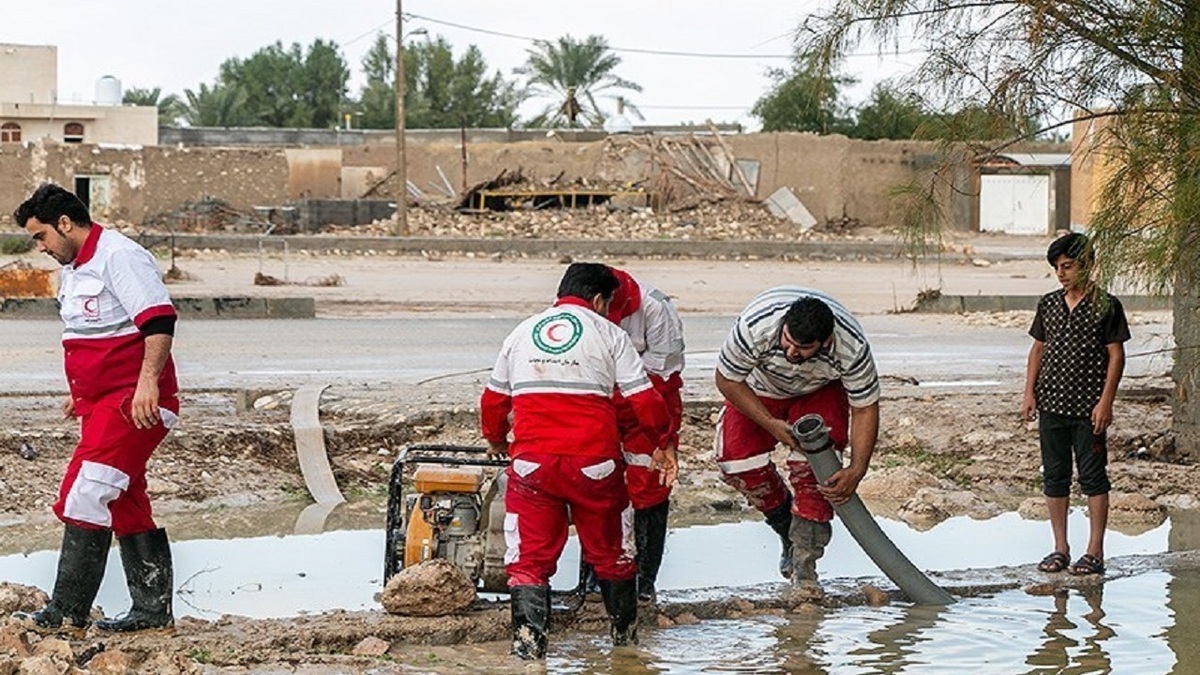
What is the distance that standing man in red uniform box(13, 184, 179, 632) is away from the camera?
6.29 m

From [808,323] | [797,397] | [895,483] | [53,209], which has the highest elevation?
[53,209]

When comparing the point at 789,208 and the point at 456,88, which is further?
the point at 456,88

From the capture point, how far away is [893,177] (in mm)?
48344

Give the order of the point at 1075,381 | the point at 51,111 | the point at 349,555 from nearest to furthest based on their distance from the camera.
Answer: the point at 1075,381 → the point at 349,555 → the point at 51,111

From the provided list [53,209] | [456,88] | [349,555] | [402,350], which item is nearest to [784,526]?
[349,555]

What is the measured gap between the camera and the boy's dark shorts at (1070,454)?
7.94 m

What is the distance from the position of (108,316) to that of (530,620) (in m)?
1.87

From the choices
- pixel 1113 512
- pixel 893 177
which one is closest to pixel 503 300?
pixel 1113 512

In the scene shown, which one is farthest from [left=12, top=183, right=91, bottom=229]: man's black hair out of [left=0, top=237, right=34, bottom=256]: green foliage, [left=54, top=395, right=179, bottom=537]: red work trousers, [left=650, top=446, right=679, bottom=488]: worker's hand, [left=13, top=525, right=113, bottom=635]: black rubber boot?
[left=0, top=237, right=34, bottom=256]: green foliage

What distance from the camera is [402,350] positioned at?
56.5 ft

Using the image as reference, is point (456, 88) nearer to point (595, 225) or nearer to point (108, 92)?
point (108, 92)

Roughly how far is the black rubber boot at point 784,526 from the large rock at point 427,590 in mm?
1783

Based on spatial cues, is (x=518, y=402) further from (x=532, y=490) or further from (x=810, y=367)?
(x=810, y=367)

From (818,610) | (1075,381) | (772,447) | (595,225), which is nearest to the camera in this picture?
(818,610)
